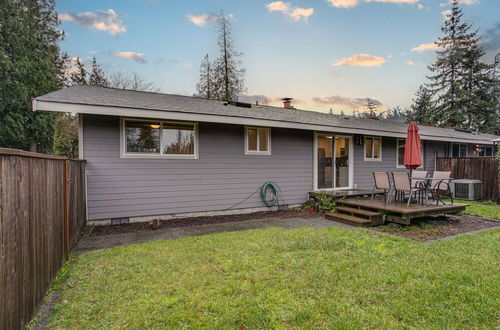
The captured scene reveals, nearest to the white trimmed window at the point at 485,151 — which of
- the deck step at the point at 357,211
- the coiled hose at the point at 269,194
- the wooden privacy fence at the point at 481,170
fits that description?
the wooden privacy fence at the point at 481,170

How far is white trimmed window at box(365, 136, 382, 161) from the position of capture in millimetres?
10125

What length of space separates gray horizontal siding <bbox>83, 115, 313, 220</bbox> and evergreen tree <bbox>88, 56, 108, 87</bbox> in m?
17.8

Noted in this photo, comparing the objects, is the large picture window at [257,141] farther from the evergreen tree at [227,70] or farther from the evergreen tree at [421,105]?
the evergreen tree at [421,105]

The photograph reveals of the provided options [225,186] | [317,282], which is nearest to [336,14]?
[225,186]

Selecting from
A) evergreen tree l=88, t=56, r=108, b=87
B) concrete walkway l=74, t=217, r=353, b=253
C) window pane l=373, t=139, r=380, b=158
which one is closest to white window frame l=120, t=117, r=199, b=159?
concrete walkway l=74, t=217, r=353, b=253

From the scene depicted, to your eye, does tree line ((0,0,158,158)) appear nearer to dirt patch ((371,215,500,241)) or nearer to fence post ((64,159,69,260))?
fence post ((64,159,69,260))

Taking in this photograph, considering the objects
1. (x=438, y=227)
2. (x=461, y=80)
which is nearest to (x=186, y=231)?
(x=438, y=227)

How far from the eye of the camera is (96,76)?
2078 centimetres

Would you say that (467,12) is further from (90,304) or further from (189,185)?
(90,304)

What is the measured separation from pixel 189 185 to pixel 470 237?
241 inches

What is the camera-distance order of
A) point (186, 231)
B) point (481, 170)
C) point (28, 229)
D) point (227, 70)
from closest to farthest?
point (28, 229), point (186, 231), point (481, 170), point (227, 70)

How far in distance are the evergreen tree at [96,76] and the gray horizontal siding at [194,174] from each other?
58.3 ft

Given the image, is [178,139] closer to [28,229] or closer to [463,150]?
[28,229]

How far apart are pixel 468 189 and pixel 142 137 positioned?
38.5ft
